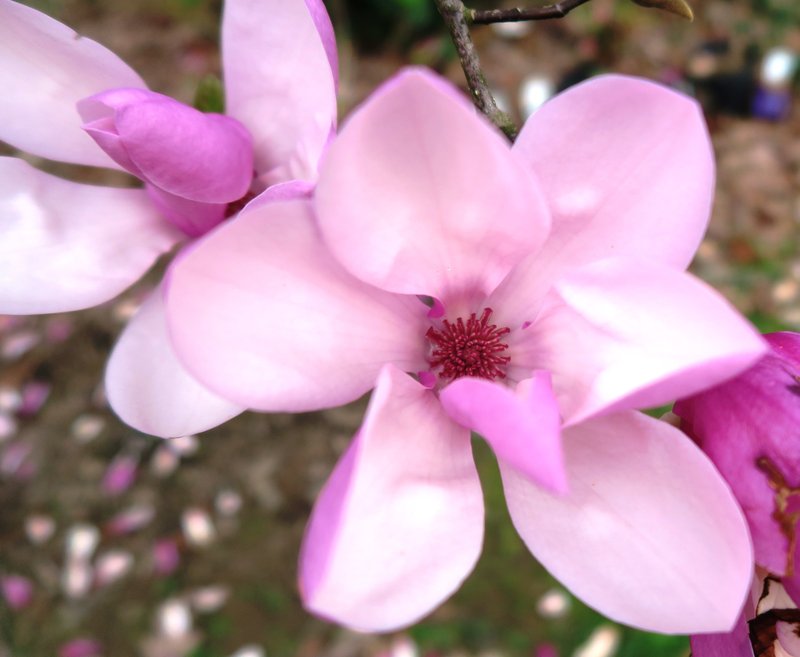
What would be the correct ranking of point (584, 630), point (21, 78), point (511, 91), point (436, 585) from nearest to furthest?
point (436, 585), point (21, 78), point (584, 630), point (511, 91)

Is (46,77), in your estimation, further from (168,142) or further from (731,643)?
(731,643)

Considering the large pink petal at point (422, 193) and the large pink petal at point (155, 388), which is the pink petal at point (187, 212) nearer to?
the large pink petal at point (155, 388)

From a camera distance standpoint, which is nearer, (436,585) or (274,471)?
(436,585)

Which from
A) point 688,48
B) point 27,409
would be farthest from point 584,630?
point 688,48

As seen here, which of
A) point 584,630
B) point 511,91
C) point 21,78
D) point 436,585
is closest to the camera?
point 436,585

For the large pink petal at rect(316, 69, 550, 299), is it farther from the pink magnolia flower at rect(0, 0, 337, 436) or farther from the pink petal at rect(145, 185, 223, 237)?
the pink petal at rect(145, 185, 223, 237)

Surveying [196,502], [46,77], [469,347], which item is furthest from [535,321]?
[196,502]

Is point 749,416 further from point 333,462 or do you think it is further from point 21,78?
point 333,462
